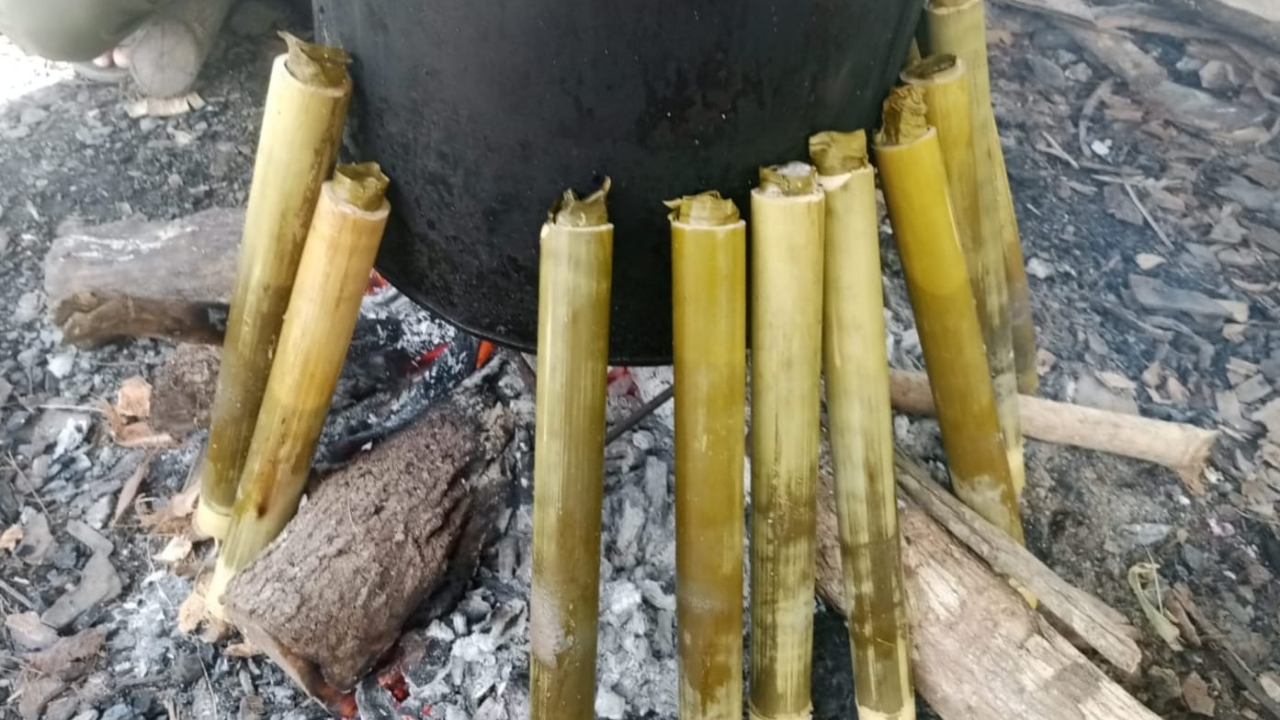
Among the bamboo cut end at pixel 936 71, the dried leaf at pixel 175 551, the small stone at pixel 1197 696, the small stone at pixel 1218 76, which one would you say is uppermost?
the bamboo cut end at pixel 936 71

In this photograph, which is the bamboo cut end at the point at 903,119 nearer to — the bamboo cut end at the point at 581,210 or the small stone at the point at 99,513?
the bamboo cut end at the point at 581,210

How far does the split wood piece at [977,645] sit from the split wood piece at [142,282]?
0.99 meters

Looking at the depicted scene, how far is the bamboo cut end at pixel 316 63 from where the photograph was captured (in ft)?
3.41

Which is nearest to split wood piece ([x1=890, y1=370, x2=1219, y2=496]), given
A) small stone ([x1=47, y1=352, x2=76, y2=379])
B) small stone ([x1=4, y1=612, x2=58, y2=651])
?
→ small stone ([x1=4, y1=612, x2=58, y2=651])

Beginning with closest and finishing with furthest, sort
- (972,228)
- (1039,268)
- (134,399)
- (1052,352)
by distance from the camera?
(972,228), (134,399), (1052,352), (1039,268)

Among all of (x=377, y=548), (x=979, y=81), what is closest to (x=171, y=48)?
(x=377, y=548)

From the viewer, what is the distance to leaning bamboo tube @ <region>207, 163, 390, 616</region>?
3.52ft

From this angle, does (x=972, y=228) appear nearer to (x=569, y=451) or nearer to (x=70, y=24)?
(x=569, y=451)

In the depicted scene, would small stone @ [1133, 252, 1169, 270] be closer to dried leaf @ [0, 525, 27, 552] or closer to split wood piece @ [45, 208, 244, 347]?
split wood piece @ [45, 208, 244, 347]

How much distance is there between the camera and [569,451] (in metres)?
1.05

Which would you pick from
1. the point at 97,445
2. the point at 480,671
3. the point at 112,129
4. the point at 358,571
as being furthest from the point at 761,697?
the point at 112,129

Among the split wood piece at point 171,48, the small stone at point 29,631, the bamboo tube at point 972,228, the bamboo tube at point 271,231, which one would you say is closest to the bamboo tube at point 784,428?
the bamboo tube at point 972,228

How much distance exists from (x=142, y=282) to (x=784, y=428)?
106 centimetres

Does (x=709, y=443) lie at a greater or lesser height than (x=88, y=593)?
greater
